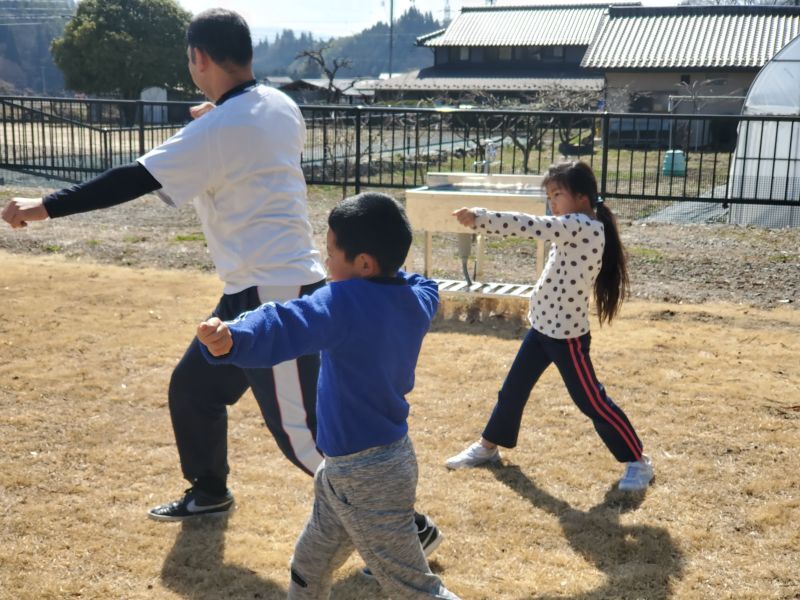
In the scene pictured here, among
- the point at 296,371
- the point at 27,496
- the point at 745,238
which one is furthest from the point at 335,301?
the point at 745,238

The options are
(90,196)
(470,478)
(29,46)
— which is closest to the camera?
(90,196)

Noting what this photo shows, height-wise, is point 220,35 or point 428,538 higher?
point 220,35

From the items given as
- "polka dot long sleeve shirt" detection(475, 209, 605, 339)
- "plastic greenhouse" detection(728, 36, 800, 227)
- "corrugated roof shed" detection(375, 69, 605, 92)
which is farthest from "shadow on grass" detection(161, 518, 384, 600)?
"corrugated roof shed" detection(375, 69, 605, 92)

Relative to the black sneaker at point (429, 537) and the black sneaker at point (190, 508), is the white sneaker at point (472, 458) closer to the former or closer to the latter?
the black sneaker at point (429, 537)

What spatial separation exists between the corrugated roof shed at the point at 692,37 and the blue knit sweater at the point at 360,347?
3661cm

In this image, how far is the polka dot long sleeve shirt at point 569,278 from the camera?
4.00m

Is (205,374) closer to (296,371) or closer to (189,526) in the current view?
(296,371)

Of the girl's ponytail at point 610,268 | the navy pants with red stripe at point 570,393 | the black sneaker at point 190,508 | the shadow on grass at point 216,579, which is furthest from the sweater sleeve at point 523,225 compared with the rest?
the black sneaker at point 190,508

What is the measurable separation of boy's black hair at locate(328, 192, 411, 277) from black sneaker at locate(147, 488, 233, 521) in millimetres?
1720

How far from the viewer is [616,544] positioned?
12.3ft

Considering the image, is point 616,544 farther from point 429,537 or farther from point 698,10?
point 698,10

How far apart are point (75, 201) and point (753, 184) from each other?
11088 mm

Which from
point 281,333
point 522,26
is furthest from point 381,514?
point 522,26

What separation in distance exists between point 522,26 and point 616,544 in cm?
5409
